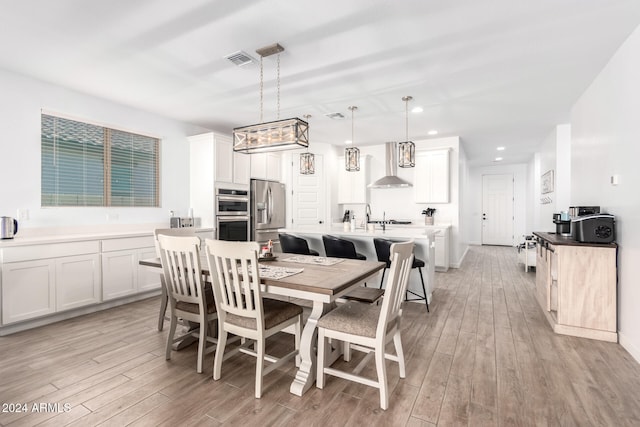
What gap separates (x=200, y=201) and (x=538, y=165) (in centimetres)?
765

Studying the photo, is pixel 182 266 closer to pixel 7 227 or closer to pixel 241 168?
pixel 7 227

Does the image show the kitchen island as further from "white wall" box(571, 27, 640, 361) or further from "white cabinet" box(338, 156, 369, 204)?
"white cabinet" box(338, 156, 369, 204)

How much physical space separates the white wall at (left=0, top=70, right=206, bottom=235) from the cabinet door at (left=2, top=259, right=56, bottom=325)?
0.58m

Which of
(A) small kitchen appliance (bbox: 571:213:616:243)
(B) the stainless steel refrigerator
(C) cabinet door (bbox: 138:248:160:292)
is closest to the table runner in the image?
(C) cabinet door (bbox: 138:248:160:292)

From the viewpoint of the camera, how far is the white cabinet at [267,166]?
5652 millimetres

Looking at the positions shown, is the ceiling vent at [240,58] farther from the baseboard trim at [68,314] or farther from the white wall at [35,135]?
the baseboard trim at [68,314]

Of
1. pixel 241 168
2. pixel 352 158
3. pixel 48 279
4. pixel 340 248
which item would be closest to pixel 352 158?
pixel 352 158

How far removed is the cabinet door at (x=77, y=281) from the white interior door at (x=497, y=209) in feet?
33.2

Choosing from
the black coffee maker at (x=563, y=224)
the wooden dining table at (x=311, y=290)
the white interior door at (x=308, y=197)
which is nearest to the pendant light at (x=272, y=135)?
Result: the wooden dining table at (x=311, y=290)

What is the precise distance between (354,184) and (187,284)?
197 inches

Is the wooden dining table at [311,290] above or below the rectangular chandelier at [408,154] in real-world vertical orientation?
below

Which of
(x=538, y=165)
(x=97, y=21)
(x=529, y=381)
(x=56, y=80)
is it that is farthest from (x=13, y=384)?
(x=538, y=165)

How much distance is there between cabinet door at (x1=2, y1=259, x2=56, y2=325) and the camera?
294 centimetres

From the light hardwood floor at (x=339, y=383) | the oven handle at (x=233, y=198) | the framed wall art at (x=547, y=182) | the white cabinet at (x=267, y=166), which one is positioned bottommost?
the light hardwood floor at (x=339, y=383)
